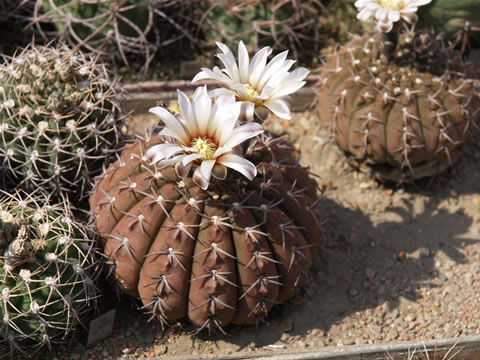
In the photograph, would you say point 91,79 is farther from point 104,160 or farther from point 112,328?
point 112,328

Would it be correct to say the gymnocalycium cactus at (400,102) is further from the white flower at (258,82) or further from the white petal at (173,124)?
the white petal at (173,124)

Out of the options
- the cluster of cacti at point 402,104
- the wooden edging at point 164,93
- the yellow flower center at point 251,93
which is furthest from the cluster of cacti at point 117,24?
the yellow flower center at point 251,93

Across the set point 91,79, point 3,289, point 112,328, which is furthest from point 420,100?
point 3,289

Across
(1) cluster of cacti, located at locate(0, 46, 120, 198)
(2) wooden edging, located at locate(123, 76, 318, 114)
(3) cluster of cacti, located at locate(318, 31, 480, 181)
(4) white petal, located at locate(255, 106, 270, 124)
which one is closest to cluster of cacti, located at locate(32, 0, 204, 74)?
(2) wooden edging, located at locate(123, 76, 318, 114)

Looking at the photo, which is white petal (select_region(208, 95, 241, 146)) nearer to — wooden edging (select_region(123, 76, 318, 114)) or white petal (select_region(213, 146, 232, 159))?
white petal (select_region(213, 146, 232, 159))

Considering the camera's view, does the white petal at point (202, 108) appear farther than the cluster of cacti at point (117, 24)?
No
